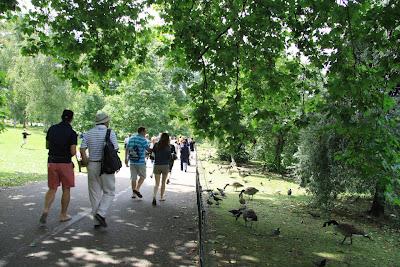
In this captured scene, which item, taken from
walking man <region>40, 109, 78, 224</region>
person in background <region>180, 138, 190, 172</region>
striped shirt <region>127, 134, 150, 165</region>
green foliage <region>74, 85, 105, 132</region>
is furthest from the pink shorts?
green foliage <region>74, 85, 105, 132</region>

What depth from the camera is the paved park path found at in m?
5.92

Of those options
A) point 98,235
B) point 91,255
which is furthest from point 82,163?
point 91,255

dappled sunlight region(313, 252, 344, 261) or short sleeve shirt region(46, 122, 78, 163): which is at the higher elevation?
short sleeve shirt region(46, 122, 78, 163)

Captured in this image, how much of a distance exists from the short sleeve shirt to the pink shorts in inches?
3.7

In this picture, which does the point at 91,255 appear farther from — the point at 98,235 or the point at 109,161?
the point at 109,161

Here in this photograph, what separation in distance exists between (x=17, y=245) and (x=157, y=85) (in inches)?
1531

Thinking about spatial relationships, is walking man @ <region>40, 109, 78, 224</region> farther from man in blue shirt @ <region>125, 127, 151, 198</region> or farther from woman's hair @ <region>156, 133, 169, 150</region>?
woman's hair @ <region>156, 133, 169, 150</region>

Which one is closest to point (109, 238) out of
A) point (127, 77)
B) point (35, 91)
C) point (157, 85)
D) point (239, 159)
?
point (127, 77)

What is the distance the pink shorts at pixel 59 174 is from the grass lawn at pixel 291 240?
2.96m

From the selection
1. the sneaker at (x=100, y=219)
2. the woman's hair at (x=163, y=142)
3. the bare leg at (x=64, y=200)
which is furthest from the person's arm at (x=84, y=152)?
the woman's hair at (x=163, y=142)

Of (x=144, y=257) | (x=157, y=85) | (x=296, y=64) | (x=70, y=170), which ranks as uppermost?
(x=157, y=85)

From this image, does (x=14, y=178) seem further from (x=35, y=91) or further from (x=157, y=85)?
(x=35, y=91)

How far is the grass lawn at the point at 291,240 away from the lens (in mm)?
7457

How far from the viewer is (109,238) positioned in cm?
712
